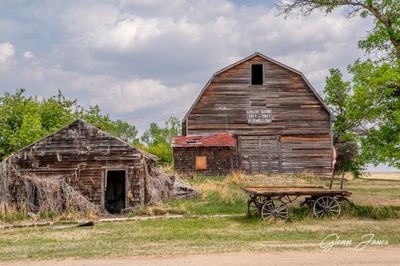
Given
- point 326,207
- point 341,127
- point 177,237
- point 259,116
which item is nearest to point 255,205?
point 326,207

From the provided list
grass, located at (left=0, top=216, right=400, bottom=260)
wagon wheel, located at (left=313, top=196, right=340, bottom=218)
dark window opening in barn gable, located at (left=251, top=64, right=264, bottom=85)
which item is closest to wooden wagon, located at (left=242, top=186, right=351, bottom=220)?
wagon wheel, located at (left=313, top=196, right=340, bottom=218)

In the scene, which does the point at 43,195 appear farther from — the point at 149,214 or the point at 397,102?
the point at 397,102

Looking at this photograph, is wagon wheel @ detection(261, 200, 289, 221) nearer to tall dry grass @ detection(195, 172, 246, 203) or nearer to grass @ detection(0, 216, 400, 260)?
grass @ detection(0, 216, 400, 260)

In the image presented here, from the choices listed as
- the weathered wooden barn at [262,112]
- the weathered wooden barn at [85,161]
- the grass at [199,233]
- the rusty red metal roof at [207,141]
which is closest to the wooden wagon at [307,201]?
the grass at [199,233]

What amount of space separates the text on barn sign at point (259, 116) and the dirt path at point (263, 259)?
76.3 feet

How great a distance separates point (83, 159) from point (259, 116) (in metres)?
16.5

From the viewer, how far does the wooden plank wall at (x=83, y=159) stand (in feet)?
71.4

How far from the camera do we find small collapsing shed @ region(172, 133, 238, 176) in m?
34.3

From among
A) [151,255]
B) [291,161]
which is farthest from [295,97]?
[151,255]

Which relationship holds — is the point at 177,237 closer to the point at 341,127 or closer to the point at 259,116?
the point at 259,116

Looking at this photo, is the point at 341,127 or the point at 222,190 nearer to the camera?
the point at 222,190

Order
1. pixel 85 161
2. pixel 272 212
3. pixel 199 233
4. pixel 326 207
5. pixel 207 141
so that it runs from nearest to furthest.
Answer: pixel 199 233 < pixel 272 212 < pixel 326 207 < pixel 85 161 < pixel 207 141

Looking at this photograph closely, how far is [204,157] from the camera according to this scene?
34438 mm

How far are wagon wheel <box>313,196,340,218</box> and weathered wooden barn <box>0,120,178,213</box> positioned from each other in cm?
766
